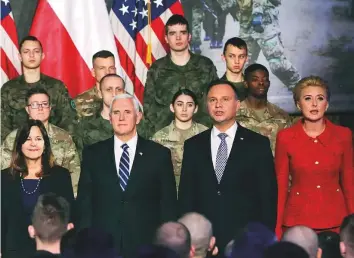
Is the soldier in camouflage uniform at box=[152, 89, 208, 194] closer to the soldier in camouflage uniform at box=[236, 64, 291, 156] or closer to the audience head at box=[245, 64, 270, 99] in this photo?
the soldier in camouflage uniform at box=[236, 64, 291, 156]

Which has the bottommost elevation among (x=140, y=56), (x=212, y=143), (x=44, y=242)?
(x=44, y=242)

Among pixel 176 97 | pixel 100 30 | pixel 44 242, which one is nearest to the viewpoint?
pixel 44 242

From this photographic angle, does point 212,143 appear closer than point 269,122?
Yes

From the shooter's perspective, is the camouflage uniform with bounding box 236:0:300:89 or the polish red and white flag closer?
the polish red and white flag

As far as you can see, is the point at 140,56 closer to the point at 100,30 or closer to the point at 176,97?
the point at 100,30

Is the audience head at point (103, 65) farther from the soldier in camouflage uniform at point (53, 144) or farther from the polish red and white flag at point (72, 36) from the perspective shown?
the soldier in camouflage uniform at point (53, 144)

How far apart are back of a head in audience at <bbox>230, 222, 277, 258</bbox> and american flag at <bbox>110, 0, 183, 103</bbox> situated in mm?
4814

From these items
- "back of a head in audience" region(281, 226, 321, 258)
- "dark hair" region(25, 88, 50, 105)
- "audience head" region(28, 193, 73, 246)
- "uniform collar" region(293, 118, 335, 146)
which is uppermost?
"dark hair" region(25, 88, 50, 105)

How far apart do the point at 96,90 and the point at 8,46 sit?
123 cm

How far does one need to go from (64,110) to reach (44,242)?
3.12 meters

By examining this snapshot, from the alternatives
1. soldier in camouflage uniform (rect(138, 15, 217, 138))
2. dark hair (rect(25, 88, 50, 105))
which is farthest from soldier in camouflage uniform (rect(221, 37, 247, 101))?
dark hair (rect(25, 88, 50, 105))

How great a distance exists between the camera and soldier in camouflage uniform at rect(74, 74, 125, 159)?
30.5 feet

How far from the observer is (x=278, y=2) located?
11.2 meters

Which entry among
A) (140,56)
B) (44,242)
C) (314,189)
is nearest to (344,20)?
(140,56)
